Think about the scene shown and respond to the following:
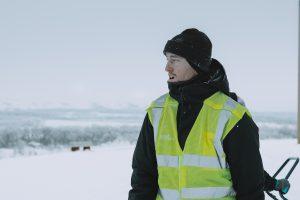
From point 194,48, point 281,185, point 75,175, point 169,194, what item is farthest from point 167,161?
point 75,175

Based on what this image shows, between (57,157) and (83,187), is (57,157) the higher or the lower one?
the lower one

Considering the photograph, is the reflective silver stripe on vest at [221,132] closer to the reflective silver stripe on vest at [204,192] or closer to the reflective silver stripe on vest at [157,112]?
the reflective silver stripe on vest at [204,192]

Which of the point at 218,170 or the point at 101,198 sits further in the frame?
the point at 101,198

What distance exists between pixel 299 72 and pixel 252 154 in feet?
35.3

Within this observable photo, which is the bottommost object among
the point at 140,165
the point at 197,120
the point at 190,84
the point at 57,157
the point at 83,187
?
the point at 57,157

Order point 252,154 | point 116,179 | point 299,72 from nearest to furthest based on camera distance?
point 252,154 → point 116,179 → point 299,72

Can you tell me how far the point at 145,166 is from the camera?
2.19 m

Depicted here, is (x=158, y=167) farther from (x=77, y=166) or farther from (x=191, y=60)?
(x=77, y=166)

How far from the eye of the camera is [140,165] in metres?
2.20

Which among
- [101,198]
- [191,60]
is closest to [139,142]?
[191,60]

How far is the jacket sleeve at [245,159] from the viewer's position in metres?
1.92

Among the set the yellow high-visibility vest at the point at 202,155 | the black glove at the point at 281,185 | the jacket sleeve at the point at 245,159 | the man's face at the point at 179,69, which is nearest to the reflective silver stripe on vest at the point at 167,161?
the yellow high-visibility vest at the point at 202,155

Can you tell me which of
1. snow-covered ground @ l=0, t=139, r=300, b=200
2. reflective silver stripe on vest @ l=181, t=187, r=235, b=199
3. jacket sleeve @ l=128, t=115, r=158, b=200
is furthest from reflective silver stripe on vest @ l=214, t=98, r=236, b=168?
snow-covered ground @ l=0, t=139, r=300, b=200

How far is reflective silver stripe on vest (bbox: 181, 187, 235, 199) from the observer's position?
1.98m
